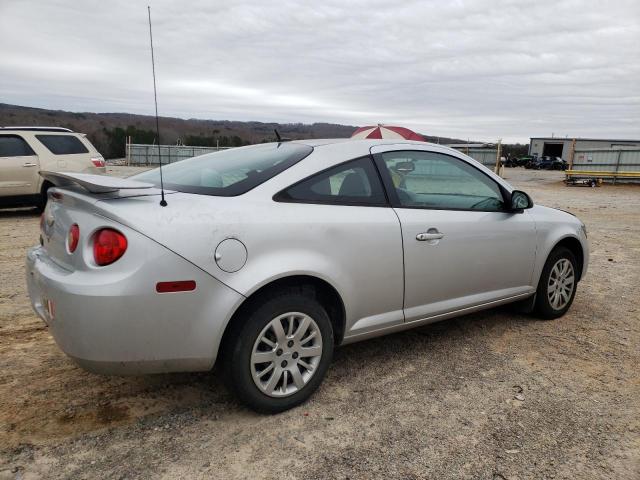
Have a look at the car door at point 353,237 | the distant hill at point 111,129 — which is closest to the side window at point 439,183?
the car door at point 353,237

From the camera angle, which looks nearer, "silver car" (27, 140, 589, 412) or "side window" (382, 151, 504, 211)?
"silver car" (27, 140, 589, 412)

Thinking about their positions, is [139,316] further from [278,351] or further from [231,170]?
[231,170]

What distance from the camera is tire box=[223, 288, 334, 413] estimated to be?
8.39 feet

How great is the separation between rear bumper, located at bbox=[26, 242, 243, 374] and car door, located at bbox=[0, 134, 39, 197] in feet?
26.7

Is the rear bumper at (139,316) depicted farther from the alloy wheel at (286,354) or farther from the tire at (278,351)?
the alloy wheel at (286,354)

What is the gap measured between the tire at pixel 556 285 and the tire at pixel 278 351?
7.44 ft

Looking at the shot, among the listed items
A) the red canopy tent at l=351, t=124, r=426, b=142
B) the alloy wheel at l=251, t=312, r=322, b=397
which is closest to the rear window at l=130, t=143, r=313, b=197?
the alloy wheel at l=251, t=312, r=322, b=397

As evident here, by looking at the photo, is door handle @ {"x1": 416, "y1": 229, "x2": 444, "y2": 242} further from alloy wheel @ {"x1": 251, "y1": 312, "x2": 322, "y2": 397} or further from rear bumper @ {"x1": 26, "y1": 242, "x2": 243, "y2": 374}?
rear bumper @ {"x1": 26, "y1": 242, "x2": 243, "y2": 374}

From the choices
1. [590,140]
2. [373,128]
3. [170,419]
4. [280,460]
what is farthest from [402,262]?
[590,140]

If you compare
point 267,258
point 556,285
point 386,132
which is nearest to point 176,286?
point 267,258

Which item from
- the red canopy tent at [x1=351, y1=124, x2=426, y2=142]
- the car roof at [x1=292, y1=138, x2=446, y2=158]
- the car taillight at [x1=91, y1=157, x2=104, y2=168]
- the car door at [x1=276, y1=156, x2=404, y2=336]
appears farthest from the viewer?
the red canopy tent at [x1=351, y1=124, x2=426, y2=142]

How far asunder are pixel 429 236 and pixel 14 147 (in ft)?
30.0

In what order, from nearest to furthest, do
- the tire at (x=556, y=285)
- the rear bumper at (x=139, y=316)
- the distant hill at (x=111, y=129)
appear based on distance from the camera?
the rear bumper at (x=139, y=316) < the tire at (x=556, y=285) < the distant hill at (x=111, y=129)

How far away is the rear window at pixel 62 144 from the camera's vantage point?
9.86m
